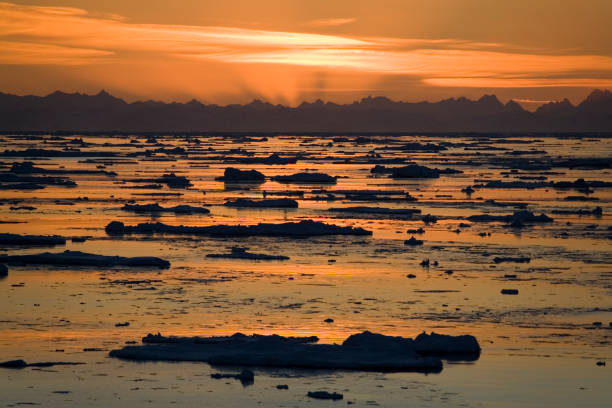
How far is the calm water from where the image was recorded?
12242 millimetres

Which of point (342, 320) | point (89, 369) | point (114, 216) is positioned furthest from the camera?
point (114, 216)

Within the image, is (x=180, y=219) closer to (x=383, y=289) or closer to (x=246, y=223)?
(x=246, y=223)

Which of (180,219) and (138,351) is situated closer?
(138,351)

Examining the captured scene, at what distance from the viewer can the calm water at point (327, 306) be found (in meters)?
12.2

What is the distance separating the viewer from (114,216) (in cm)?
3278

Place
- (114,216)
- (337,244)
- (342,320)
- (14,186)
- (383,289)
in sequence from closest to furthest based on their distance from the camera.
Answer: (342,320) < (383,289) < (337,244) < (114,216) < (14,186)

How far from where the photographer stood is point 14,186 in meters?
46.6

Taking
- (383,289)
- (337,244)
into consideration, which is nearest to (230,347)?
(383,289)

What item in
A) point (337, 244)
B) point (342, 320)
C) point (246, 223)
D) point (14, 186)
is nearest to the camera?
point (342, 320)

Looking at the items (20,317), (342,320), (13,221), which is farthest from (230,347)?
(13,221)

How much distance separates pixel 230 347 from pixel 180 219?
1882 cm

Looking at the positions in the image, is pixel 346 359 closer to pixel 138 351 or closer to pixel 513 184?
pixel 138 351

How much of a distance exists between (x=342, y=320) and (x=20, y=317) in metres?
5.52

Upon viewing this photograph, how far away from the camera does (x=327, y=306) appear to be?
17.3m
